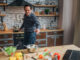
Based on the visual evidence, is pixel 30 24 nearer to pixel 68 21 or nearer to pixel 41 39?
pixel 41 39

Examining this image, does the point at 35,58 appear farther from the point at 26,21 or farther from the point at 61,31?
the point at 61,31

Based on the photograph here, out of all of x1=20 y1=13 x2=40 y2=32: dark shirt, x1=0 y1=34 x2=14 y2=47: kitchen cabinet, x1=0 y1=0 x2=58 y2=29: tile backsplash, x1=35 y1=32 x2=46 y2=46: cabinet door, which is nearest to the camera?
x1=20 y1=13 x2=40 y2=32: dark shirt

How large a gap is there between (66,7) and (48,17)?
2.71ft

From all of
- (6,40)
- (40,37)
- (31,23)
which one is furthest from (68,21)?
(6,40)

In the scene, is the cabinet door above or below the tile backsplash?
below

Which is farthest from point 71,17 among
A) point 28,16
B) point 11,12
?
point 11,12

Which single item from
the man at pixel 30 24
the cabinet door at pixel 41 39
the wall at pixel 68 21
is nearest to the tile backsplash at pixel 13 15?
the cabinet door at pixel 41 39

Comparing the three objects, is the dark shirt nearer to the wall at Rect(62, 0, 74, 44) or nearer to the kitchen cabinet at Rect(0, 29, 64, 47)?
the kitchen cabinet at Rect(0, 29, 64, 47)

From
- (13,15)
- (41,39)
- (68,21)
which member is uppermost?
(13,15)

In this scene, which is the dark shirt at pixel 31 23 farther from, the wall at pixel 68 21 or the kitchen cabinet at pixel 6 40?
the wall at pixel 68 21

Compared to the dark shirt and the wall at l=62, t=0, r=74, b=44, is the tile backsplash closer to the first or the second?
the dark shirt

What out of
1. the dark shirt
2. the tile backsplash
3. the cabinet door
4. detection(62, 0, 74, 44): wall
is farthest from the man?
detection(62, 0, 74, 44): wall

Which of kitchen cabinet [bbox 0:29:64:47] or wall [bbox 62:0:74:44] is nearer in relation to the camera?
kitchen cabinet [bbox 0:29:64:47]

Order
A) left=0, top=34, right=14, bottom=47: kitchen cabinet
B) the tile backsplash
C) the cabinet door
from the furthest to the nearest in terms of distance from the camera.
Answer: the tile backsplash, the cabinet door, left=0, top=34, right=14, bottom=47: kitchen cabinet
